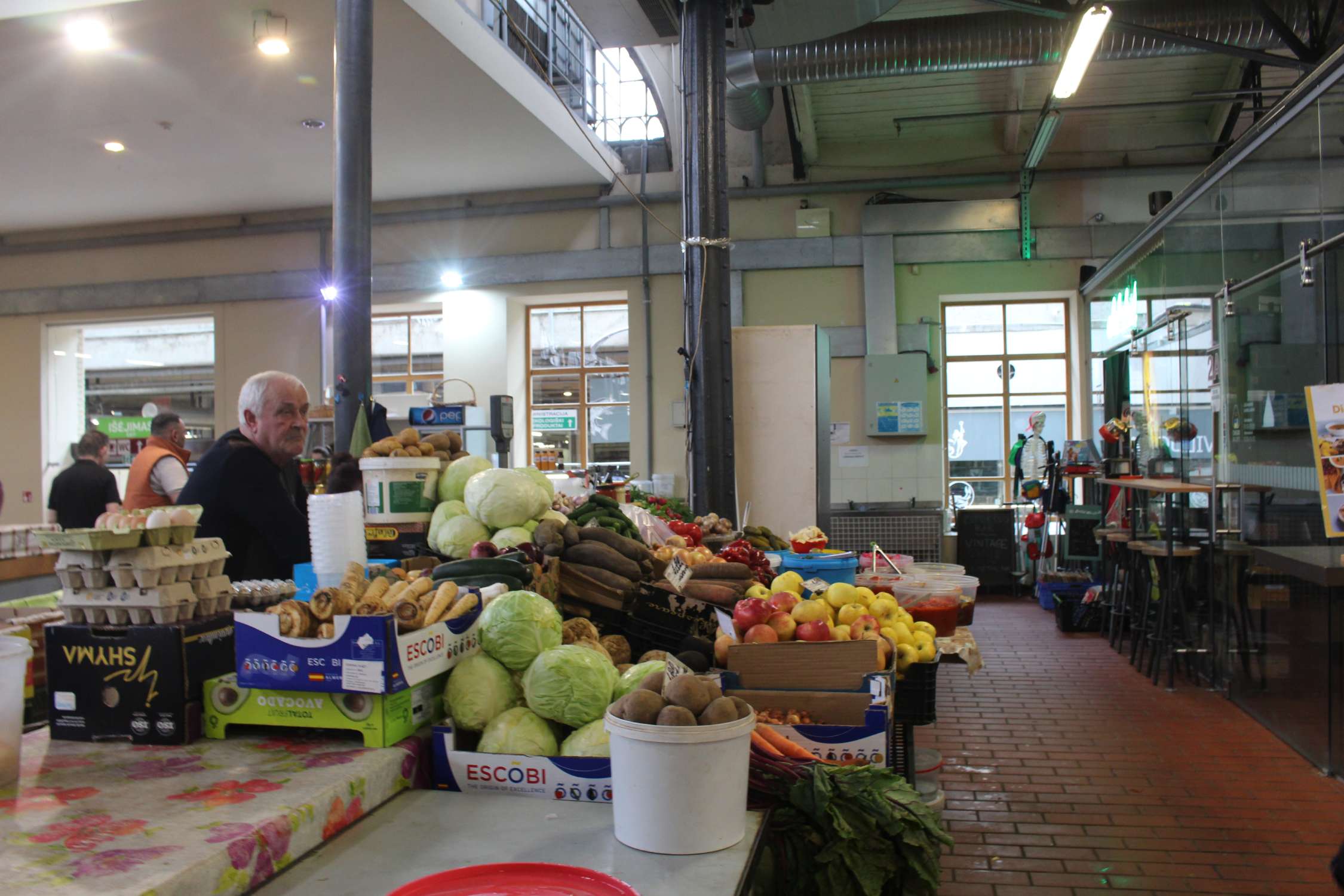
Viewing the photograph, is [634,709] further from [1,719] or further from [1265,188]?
[1265,188]

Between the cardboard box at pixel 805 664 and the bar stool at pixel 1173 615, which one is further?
the bar stool at pixel 1173 615

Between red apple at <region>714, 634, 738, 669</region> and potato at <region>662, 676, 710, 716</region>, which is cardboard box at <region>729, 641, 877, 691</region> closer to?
red apple at <region>714, 634, 738, 669</region>

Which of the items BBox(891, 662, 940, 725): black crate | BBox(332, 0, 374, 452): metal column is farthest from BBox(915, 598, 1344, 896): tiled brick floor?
BBox(332, 0, 374, 452): metal column

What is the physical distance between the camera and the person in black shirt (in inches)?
248

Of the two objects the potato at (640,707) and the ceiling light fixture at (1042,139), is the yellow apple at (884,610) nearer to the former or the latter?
the potato at (640,707)

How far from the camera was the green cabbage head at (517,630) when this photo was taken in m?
2.10

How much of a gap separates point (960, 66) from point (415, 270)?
643 cm

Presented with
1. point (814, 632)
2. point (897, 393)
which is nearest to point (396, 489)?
point (814, 632)

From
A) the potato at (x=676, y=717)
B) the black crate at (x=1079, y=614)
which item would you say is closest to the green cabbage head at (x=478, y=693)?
the potato at (x=676, y=717)

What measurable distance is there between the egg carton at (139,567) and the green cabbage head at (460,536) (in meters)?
1.10

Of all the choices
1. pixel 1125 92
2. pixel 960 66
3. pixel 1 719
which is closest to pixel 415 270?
pixel 960 66

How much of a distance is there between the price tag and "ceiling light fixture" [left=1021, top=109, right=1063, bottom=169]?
7159 millimetres

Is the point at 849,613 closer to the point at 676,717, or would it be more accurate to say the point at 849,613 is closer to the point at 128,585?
the point at 676,717

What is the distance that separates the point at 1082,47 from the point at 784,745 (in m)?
5.67
